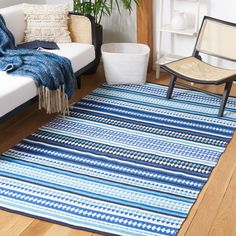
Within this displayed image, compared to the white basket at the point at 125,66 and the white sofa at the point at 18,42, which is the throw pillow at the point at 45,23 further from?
the white basket at the point at 125,66

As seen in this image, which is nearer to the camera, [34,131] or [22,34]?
[34,131]

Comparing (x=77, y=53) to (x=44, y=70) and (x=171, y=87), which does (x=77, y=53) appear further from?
(x=171, y=87)

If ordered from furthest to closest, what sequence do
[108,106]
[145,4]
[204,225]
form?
[145,4]
[108,106]
[204,225]

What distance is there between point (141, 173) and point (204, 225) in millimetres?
559

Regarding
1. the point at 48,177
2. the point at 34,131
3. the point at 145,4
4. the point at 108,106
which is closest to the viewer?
the point at 48,177

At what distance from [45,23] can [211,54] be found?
57.2 inches

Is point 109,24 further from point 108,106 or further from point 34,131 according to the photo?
point 34,131

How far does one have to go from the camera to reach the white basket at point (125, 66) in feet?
12.6

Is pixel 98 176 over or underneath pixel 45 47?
underneath

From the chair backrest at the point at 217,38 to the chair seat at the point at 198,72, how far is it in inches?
7.2

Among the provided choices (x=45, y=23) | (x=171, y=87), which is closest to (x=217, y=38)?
(x=171, y=87)

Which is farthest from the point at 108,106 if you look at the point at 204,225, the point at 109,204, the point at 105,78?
the point at 204,225

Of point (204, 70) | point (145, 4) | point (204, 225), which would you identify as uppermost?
point (145, 4)

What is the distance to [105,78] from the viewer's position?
4.19 meters
